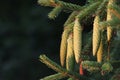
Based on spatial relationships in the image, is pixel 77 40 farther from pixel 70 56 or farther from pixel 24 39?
pixel 24 39

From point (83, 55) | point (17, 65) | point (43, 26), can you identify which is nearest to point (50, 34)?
point (43, 26)

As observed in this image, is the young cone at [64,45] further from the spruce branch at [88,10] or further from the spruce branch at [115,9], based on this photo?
the spruce branch at [115,9]

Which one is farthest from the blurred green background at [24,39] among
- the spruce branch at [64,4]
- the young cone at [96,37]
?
the young cone at [96,37]

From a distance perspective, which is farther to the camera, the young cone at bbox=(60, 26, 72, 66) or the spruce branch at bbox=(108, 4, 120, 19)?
the young cone at bbox=(60, 26, 72, 66)

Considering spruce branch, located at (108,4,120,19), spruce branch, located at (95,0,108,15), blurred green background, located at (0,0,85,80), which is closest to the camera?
spruce branch, located at (108,4,120,19)

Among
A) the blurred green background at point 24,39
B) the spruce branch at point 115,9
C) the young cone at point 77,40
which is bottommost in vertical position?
the blurred green background at point 24,39

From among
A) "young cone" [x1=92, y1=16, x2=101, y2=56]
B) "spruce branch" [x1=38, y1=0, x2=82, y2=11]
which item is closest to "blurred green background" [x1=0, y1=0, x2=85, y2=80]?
"spruce branch" [x1=38, y1=0, x2=82, y2=11]

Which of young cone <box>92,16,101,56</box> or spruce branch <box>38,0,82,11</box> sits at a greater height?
spruce branch <box>38,0,82,11</box>

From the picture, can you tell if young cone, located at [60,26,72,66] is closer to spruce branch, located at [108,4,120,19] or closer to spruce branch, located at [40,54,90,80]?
spruce branch, located at [40,54,90,80]

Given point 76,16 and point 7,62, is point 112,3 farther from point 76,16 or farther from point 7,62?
point 7,62
